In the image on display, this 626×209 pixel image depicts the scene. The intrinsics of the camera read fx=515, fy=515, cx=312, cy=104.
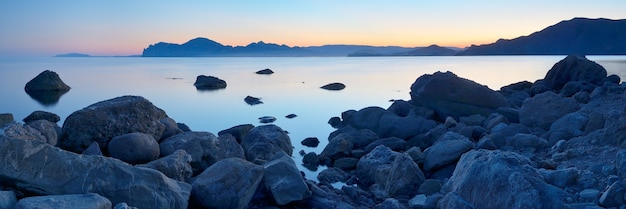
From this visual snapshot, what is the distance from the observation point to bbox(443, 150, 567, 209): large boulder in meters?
5.93

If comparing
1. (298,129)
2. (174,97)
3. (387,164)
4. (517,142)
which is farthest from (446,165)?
(174,97)

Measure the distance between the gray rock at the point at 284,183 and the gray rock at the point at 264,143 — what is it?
307 cm

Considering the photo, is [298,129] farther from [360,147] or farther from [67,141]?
[67,141]

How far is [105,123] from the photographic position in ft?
28.7

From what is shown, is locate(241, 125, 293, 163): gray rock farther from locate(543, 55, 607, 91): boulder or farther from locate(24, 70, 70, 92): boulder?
locate(24, 70, 70, 92): boulder

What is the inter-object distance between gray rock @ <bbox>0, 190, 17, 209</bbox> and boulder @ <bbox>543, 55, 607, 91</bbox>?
2425 centimetres

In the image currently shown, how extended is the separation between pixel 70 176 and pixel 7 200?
79 cm

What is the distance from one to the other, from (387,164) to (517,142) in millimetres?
2952

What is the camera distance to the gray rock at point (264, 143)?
10971mm

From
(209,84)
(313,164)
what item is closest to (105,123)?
(313,164)

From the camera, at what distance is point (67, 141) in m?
8.64

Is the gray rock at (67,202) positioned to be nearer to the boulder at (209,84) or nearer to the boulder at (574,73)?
the boulder at (574,73)

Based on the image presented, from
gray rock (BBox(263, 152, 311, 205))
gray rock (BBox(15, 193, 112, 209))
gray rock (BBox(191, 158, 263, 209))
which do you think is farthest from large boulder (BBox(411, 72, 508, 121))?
A: gray rock (BBox(15, 193, 112, 209))

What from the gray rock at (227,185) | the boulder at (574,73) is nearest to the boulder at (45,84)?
the boulder at (574,73)
